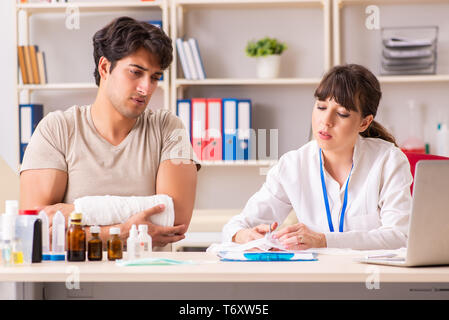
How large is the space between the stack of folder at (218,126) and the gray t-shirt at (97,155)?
1.48 metres

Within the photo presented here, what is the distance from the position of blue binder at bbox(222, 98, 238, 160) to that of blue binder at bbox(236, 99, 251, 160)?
2cm

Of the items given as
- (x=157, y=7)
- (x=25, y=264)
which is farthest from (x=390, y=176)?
(x=157, y=7)

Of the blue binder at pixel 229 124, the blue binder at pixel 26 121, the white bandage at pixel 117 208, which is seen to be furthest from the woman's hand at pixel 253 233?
the blue binder at pixel 26 121

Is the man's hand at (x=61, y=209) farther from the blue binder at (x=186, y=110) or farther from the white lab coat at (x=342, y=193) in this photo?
the blue binder at (x=186, y=110)

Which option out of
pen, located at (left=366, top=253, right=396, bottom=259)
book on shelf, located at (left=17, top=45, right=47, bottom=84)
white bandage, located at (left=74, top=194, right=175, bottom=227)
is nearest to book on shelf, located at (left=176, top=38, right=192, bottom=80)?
book on shelf, located at (left=17, top=45, right=47, bottom=84)

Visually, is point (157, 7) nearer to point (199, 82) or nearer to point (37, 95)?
point (199, 82)

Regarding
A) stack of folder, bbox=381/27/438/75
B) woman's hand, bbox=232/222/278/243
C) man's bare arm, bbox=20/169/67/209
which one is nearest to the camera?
woman's hand, bbox=232/222/278/243

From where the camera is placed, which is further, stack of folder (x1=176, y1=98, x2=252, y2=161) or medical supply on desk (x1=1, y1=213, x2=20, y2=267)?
stack of folder (x1=176, y1=98, x2=252, y2=161)

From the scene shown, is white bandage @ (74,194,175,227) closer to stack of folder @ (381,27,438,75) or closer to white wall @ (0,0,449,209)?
white wall @ (0,0,449,209)

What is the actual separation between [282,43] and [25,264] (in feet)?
8.79

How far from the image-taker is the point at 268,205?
6.62 feet

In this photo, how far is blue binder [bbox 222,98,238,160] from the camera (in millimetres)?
3582

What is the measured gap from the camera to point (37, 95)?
3.93 metres
